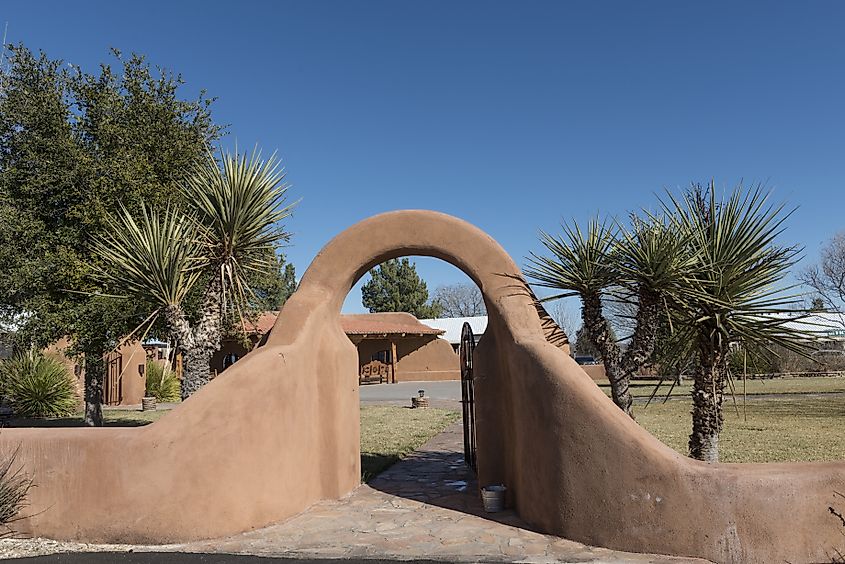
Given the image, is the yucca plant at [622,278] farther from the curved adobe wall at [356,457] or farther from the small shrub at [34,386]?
the small shrub at [34,386]

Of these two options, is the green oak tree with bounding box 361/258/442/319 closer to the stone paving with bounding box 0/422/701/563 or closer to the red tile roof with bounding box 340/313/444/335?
the red tile roof with bounding box 340/313/444/335

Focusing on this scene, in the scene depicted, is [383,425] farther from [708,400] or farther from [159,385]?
[159,385]

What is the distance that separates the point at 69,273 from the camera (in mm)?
13500

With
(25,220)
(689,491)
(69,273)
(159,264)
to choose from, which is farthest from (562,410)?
(25,220)

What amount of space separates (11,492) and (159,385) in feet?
71.8

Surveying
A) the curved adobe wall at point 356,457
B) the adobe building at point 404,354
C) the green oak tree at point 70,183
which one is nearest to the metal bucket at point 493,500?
the curved adobe wall at point 356,457

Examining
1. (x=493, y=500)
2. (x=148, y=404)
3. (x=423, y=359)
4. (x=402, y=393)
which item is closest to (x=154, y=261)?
(x=493, y=500)

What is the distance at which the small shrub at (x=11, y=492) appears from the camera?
705cm

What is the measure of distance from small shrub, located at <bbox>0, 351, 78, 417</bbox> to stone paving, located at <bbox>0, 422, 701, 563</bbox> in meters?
14.6

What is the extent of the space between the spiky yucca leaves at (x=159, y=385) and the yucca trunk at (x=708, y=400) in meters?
24.2

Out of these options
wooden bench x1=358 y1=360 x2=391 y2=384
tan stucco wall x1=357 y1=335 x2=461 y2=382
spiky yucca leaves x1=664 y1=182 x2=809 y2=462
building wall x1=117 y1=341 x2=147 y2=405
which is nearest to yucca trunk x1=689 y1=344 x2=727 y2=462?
spiky yucca leaves x1=664 y1=182 x2=809 y2=462

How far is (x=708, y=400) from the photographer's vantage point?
312 inches

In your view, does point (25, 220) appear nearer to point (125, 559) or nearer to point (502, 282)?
point (125, 559)

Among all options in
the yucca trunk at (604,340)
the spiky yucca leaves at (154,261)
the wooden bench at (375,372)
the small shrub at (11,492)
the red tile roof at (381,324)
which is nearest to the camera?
the small shrub at (11,492)
